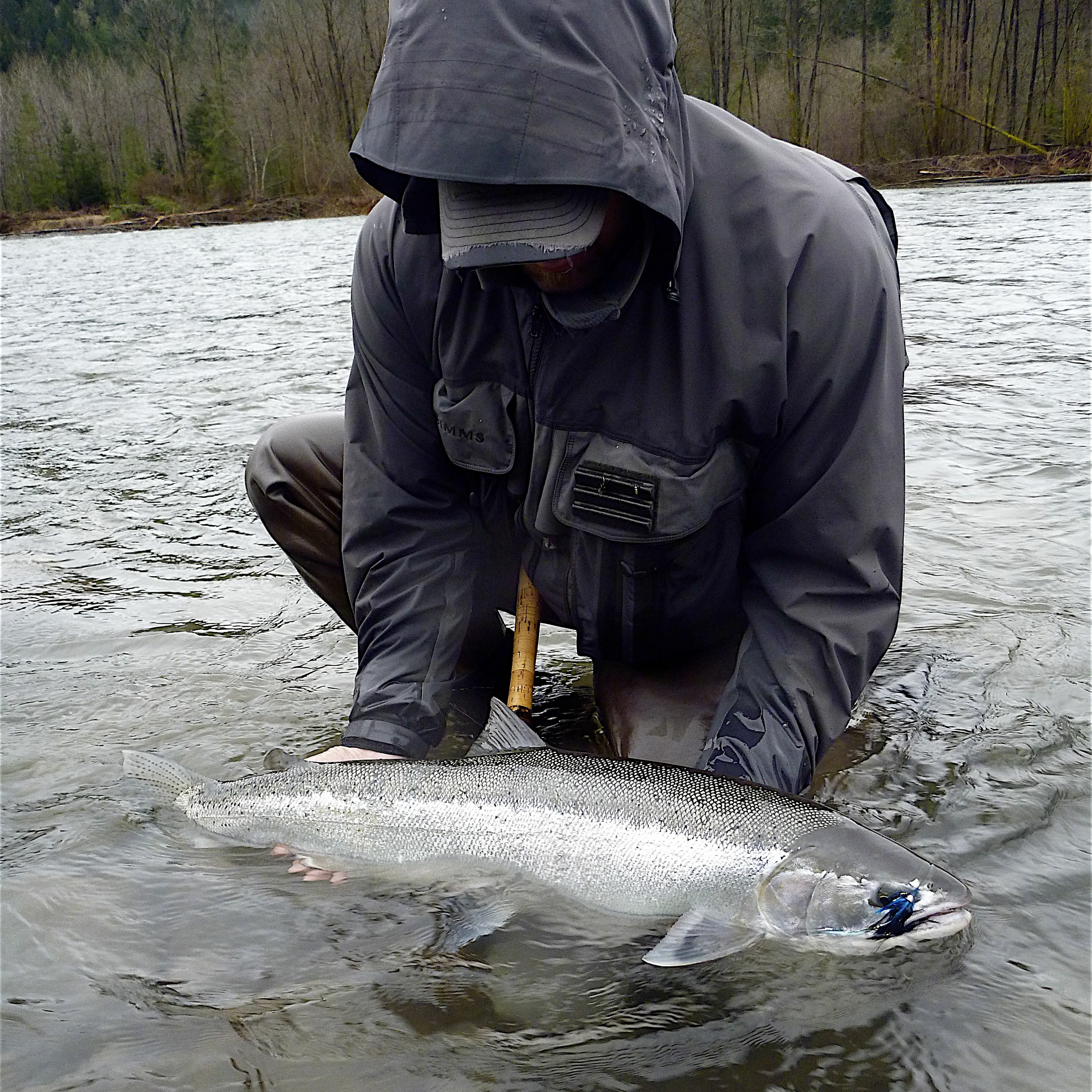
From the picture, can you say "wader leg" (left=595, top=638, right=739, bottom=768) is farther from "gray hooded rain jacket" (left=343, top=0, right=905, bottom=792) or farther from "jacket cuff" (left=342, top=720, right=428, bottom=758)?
"jacket cuff" (left=342, top=720, right=428, bottom=758)

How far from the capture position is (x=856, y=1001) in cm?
204

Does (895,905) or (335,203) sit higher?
(335,203)

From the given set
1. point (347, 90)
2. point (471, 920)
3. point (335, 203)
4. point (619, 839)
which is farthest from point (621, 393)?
point (347, 90)

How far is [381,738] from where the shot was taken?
2.56 metres

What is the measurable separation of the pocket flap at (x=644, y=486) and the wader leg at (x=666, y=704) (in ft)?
1.55

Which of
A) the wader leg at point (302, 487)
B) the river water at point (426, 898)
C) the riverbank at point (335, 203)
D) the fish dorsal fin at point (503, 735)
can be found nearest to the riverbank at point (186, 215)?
the riverbank at point (335, 203)

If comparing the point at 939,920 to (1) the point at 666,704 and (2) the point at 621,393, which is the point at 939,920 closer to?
(1) the point at 666,704

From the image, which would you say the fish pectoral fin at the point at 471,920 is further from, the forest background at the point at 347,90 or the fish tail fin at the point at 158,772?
the forest background at the point at 347,90

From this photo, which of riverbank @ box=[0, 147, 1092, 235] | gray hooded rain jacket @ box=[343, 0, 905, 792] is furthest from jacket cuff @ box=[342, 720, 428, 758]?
riverbank @ box=[0, 147, 1092, 235]

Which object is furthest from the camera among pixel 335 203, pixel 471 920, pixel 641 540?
pixel 335 203

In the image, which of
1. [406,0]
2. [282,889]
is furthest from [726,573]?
[406,0]

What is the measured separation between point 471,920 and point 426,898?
0.14 meters

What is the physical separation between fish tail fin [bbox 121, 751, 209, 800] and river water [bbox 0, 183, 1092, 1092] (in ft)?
0.37

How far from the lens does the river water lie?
6.45 ft
